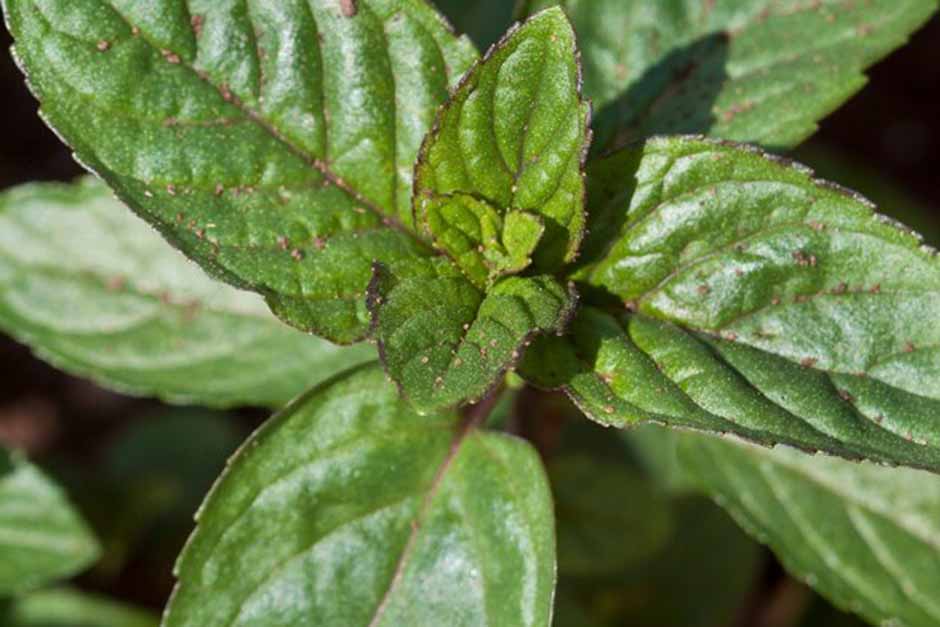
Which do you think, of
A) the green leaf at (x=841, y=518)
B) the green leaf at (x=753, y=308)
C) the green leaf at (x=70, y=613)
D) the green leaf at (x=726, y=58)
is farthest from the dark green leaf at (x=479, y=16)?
the green leaf at (x=70, y=613)

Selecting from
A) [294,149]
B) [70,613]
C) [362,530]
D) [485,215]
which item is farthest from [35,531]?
[485,215]

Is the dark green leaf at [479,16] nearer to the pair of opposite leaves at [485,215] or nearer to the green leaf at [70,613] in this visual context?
the pair of opposite leaves at [485,215]

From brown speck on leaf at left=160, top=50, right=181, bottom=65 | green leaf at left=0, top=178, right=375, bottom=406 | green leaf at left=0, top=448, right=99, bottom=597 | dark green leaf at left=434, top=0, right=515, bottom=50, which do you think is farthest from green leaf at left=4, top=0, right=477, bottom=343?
green leaf at left=0, top=448, right=99, bottom=597

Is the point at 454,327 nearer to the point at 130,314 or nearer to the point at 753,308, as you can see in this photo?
the point at 753,308

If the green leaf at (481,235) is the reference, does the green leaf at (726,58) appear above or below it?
below

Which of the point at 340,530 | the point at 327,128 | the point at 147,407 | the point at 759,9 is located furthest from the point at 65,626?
the point at 759,9

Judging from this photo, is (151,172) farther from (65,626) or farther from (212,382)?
(65,626)

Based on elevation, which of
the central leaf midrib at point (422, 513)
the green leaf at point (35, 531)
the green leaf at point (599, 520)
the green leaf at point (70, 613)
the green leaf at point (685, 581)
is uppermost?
the central leaf midrib at point (422, 513)
